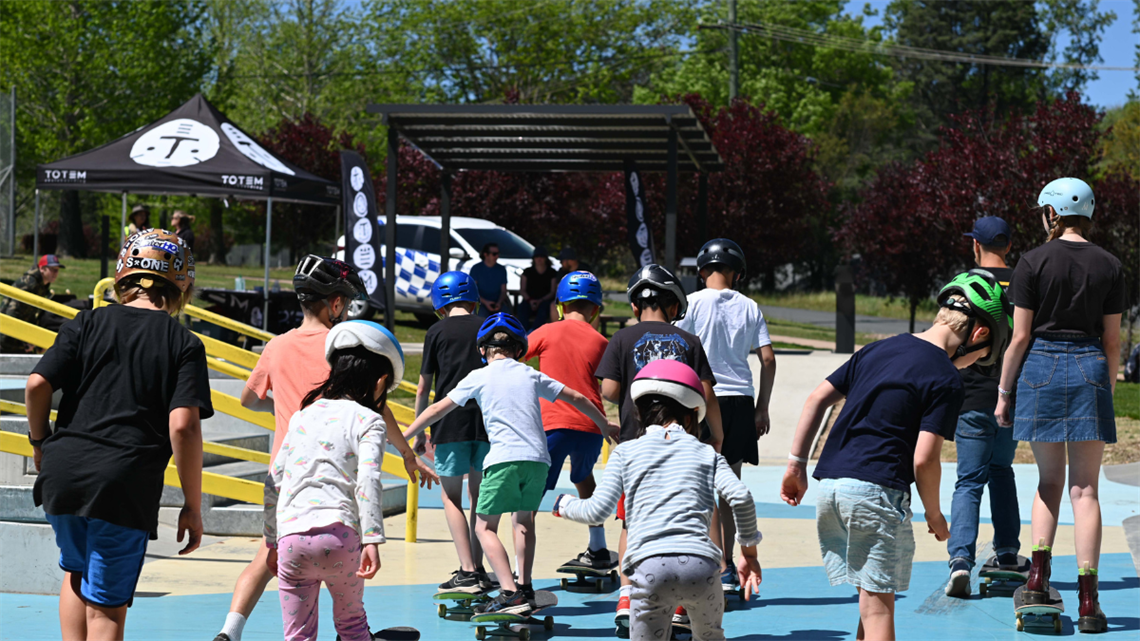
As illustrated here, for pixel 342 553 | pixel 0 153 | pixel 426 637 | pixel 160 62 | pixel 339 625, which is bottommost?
pixel 426 637

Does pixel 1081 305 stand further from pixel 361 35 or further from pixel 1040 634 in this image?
pixel 361 35

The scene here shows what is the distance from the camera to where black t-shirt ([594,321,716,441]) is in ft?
17.0

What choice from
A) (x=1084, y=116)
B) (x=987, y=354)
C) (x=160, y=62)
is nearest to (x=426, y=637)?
(x=987, y=354)

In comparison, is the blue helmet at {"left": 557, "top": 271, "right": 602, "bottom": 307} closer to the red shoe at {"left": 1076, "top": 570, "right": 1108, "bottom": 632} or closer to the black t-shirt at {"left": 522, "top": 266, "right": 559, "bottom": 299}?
the red shoe at {"left": 1076, "top": 570, "right": 1108, "bottom": 632}

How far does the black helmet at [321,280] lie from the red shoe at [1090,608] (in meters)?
3.70

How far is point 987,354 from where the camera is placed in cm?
442

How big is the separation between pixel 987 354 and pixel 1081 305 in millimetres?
1479

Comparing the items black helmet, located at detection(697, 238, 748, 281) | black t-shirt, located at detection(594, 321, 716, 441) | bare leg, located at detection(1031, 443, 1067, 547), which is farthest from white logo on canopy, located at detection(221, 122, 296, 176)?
bare leg, located at detection(1031, 443, 1067, 547)

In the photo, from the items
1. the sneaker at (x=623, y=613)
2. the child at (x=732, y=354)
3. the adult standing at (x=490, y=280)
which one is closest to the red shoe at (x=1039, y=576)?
the child at (x=732, y=354)

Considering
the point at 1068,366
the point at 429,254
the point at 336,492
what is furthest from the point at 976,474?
the point at 429,254

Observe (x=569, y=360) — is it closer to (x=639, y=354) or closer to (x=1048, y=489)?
(x=639, y=354)

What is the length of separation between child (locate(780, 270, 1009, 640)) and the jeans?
210 centimetres

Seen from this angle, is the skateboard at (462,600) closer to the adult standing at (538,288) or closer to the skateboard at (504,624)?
the skateboard at (504,624)

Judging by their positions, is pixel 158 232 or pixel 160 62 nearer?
pixel 158 232
